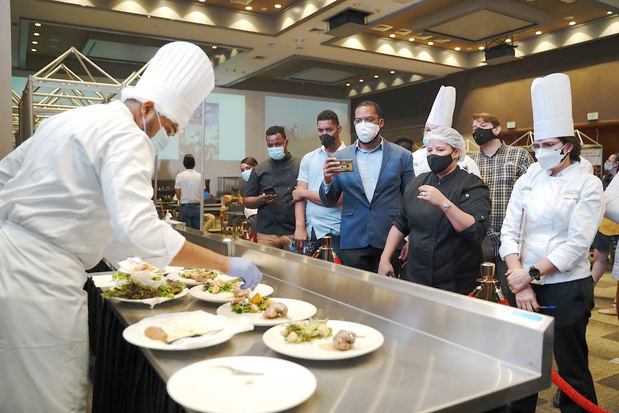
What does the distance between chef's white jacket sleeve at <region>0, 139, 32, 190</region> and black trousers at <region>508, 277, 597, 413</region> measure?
Result: 1.93 meters

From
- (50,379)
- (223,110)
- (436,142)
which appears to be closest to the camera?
(50,379)

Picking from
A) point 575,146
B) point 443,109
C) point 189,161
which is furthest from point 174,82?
point 189,161

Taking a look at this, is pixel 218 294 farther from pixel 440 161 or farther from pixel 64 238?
pixel 440 161

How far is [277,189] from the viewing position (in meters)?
3.72

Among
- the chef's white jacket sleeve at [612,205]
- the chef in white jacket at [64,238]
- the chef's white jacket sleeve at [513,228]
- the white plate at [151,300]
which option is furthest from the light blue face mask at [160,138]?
the chef's white jacket sleeve at [612,205]

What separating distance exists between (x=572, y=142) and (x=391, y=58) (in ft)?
24.0

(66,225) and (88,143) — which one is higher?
(88,143)

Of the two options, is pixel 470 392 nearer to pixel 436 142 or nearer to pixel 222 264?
pixel 222 264

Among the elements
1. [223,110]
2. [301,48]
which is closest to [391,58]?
[301,48]

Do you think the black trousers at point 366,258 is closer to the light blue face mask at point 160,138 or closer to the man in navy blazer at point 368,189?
the man in navy blazer at point 368,189

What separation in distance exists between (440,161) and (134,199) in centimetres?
141

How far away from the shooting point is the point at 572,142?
204 centimetres

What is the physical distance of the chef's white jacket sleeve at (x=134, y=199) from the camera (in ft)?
3.94

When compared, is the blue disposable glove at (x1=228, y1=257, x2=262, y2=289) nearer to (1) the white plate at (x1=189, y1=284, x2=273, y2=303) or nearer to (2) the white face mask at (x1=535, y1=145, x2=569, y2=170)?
(1) the white plate at (x1=189, y1=284, x2=273, y2=303)
